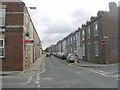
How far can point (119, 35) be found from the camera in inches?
1569

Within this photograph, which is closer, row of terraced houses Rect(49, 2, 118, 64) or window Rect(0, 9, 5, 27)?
window Rect(0, 9, 5, 27)

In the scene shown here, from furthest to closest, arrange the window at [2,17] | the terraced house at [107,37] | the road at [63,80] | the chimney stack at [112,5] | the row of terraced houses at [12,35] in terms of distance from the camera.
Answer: the chimney stack at [112,5]
the terraced house at [107,37]
the window at [2,17]
the row of terraced houses at [12,35]
the road at [63,80]

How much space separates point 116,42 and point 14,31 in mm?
16815

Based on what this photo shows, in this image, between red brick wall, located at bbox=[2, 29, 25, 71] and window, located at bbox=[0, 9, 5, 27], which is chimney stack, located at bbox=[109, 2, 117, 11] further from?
window, located at bbox=[0, 9, 5, 27]

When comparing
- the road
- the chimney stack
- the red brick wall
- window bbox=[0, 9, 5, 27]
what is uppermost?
the chimney stack

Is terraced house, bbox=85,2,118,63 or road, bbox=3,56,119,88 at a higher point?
terraced house, bbox=85,2,118,63

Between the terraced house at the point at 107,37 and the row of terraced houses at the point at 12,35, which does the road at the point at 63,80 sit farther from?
the terraced house at the point at 107,37

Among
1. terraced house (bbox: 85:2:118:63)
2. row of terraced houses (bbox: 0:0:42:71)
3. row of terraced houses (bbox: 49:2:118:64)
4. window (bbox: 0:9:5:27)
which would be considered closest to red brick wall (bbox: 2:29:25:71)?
row of terraced houses (bbox: 0:0:42:71)

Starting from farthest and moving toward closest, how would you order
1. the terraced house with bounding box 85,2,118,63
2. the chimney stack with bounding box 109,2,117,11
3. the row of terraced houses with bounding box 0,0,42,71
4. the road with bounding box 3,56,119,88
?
the chimney stack with bounding box 109,2,117,11, the terraced house with bounding box 85,2,118,63, the row of terraced houses with bounding box 0,0,42,71, the road with bounding box 3,56,119,88

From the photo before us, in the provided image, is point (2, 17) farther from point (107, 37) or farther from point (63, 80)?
point (107, 37)

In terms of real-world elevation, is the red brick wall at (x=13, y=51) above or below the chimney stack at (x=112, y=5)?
below

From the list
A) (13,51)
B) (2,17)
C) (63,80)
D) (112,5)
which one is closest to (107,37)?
(112,5)

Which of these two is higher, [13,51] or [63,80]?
[13,51]

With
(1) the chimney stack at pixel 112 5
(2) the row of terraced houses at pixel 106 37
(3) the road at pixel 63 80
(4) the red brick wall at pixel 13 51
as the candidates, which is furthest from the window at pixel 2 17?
(1) the chimney stack at pixel 112 5
